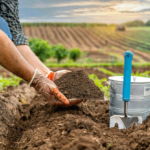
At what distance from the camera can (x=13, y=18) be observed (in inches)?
93.6

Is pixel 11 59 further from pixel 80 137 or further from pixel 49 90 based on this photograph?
pixel 80 137

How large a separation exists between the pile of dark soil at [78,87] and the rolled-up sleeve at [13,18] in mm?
789

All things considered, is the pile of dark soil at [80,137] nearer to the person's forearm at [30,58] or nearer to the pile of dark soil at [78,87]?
the pile of dark soil at [78,87]

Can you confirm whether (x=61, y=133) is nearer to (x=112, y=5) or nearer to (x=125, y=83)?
(x=125, y=83)

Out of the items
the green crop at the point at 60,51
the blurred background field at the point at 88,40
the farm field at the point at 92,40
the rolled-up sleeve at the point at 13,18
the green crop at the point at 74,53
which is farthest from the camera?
the green crop at the point at 74,53

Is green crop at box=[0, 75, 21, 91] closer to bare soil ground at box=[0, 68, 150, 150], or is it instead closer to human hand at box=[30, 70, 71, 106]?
bare soil ground at box=[0, 68, 150, 150]

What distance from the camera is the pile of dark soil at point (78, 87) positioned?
188 cm

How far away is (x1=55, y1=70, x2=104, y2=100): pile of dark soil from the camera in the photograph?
6.16 feet

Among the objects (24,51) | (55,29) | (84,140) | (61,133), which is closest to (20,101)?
(24,51)

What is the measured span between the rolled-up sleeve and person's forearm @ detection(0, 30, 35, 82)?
2.24 ft

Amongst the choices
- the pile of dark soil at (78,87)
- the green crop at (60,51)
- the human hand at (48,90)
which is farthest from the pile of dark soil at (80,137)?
the green crop at (60,51)

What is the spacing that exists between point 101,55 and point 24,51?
11575 mm

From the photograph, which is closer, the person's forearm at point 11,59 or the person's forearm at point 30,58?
the person's forearm at point 11,59

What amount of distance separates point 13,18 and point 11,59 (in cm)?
90
